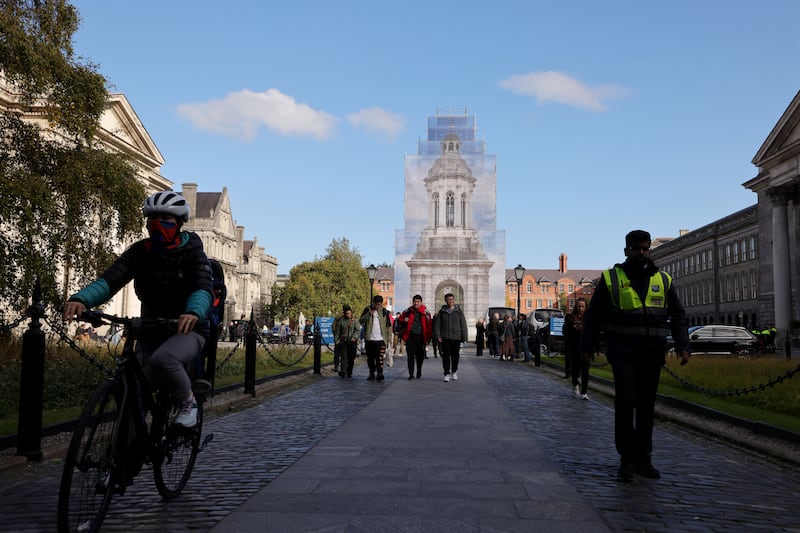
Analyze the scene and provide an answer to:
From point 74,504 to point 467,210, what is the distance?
264 ft

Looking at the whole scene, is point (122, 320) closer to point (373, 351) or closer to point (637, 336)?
point (637, 336)

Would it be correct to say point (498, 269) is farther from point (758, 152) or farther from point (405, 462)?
point (405, 462)

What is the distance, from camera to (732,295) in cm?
7350

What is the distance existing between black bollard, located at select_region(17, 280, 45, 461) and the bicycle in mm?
2191

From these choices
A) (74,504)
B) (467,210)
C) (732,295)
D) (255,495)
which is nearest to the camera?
(74,504)


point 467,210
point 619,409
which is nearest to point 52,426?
point 619,409

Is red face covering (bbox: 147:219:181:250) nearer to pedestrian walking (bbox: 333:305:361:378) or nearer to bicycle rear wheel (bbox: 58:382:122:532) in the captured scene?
bicycle rear wheel (bbox: 58:382:122:532)

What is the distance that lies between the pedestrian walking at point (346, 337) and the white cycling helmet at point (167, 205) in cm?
1239

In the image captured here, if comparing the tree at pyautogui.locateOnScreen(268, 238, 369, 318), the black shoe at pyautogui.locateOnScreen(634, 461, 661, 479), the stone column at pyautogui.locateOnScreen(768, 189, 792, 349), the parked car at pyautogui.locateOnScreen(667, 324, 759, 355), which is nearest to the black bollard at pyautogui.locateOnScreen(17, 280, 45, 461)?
the black shoe at pyautogui.locateOnScreen(634, 461, 661, 479)

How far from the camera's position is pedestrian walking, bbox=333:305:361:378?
17.5m

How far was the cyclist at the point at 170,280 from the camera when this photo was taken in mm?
4453

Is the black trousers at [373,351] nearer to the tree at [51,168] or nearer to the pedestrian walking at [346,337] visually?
the pedestrian walking at [346,337]

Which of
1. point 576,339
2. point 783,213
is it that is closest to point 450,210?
point 783,213

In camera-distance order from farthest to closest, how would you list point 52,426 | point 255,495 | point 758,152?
1. point 758,152
2. point 52,426
3. point 255,495
